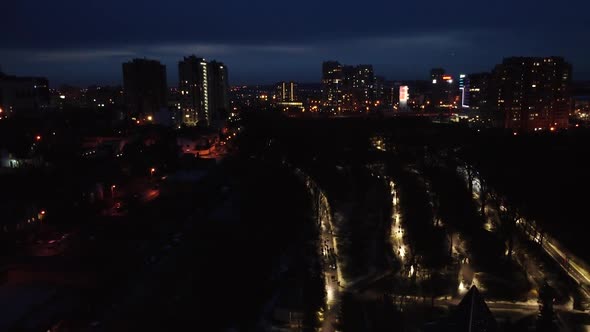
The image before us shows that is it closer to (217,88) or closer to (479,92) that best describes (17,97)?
(217,88)

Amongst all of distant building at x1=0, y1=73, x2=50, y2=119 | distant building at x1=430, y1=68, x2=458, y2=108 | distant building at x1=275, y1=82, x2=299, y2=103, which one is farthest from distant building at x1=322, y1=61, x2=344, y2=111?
distant building at x1=0, y1=73, x2=50, y2=119

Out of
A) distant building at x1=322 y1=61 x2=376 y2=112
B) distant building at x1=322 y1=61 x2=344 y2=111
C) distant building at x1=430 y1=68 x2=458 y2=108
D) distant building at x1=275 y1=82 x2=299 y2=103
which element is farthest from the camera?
distant building at x1=275 y1=82 x2=299 y2=103

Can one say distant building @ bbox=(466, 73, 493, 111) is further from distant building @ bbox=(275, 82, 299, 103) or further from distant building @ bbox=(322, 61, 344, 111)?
distant building @ bbox=(275, 82, 299, 103)

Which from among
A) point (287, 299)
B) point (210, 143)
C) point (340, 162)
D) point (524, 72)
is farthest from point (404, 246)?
point (524, 72)

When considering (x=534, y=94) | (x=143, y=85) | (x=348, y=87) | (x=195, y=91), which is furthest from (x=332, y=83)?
(x=534, y=94)

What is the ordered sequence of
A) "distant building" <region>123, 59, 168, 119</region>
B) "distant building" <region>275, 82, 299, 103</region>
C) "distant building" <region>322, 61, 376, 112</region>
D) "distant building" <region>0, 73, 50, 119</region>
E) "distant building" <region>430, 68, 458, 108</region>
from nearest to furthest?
1. "distant building" <region>0, 73, 50, 119</region>
2. "distant building" <region>123, 59, 168, 119</region>
3. "distant building" <region>322, 61, 376, 112</region>
4. "distant building" <region>430, 68, 458, 108</region>
5. "distant building" <region>275, 82, 299, 103</region>

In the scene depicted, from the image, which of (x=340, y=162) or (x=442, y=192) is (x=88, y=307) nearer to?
(x=442, y=192)
